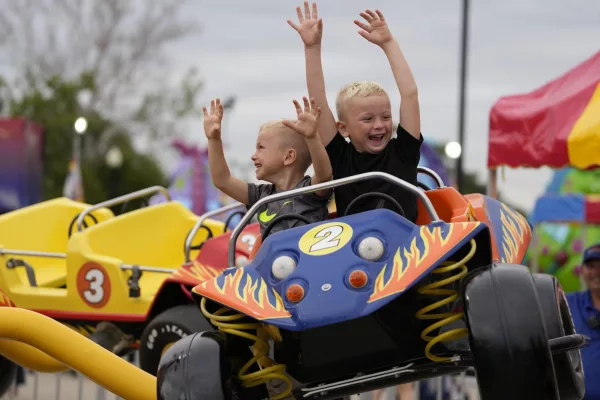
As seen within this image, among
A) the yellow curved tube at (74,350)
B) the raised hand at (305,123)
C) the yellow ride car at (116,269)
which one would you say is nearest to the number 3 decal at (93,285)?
the yellow ride car at (116,269)

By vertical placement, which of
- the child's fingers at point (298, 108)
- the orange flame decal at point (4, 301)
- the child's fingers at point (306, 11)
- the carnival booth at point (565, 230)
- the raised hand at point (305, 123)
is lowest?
the carnival booth at point (565, 230)

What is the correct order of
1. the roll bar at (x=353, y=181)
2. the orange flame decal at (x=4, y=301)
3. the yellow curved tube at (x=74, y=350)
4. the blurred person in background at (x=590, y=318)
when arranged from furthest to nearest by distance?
the orange flame decal at (x=4, y=301) < the blurred person in background at (x=590, y=318) < the yellow curved tube at (x=74, y=350) < the roll bar at (x=353, y=181)

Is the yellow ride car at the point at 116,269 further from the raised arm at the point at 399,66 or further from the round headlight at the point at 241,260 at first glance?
the raised arm at the point at 399,66

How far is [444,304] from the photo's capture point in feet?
14.6

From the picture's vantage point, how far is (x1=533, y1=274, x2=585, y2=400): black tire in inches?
173

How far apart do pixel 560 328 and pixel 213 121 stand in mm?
1900

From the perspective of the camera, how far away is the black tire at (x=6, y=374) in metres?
8.51

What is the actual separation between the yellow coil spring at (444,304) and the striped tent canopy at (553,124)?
2856 millimetres

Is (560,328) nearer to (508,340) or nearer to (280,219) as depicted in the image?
(508,340)

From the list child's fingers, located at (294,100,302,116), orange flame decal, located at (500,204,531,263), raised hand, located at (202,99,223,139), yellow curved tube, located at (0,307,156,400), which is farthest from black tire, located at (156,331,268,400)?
orange flame decal, located at (500,204,531,263)

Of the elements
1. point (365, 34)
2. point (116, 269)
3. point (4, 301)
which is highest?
point (365, 34)

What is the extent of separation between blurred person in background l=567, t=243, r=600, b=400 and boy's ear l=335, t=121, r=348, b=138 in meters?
2.63

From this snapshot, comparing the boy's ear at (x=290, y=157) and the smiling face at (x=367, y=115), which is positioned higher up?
the smiling face at (x=367, y=115)

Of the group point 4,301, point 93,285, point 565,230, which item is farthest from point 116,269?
point 565,230
